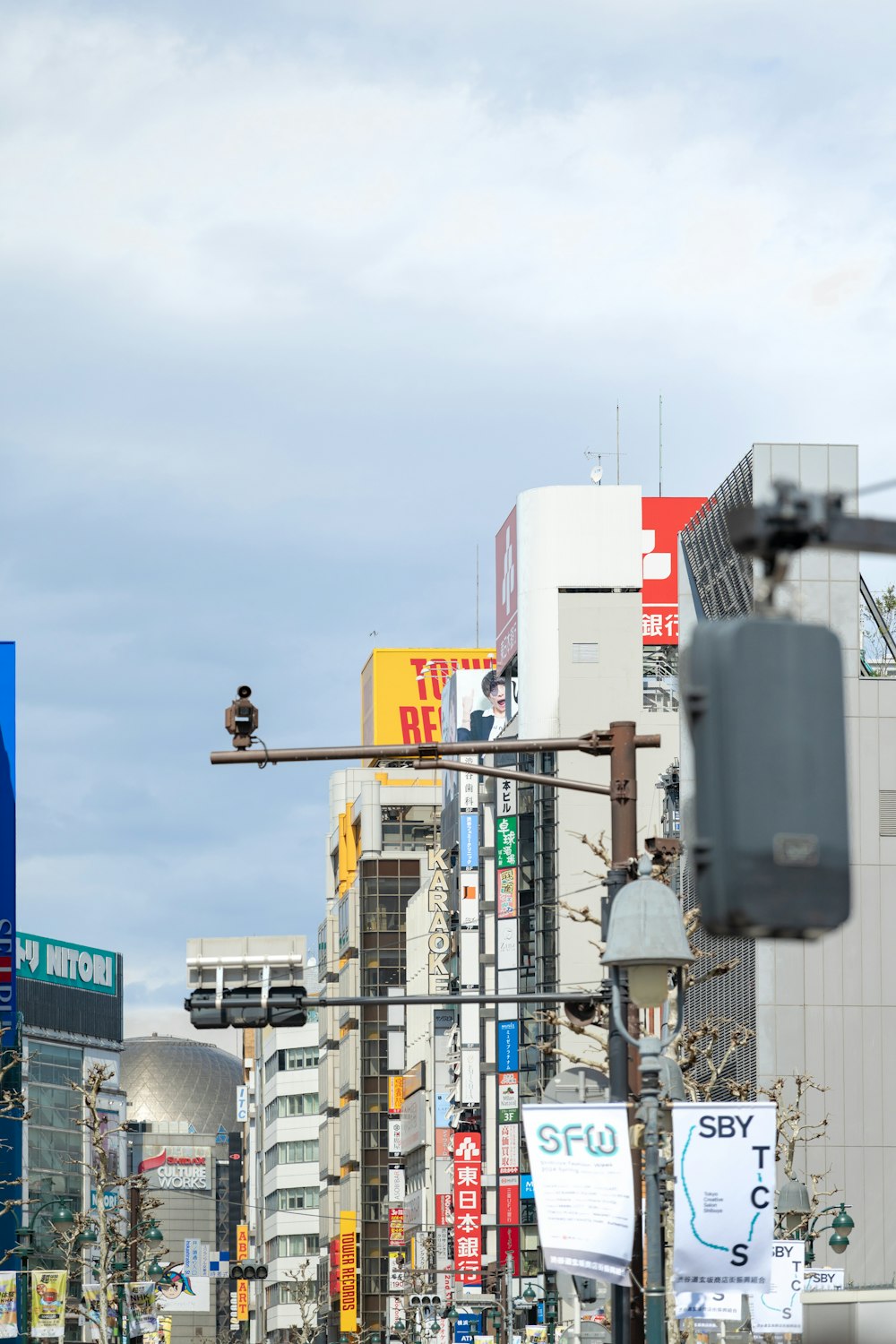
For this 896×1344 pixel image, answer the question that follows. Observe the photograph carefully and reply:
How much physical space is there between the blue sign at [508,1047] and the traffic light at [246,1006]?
92205mm

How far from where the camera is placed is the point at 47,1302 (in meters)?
65.6

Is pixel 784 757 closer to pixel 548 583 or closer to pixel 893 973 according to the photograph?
pixel 893 973

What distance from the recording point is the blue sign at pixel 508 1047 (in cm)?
11275

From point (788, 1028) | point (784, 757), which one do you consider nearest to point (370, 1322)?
point (788, 1028)

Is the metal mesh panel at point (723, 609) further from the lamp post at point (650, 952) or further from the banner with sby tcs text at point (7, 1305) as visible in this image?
the lamp post at point (650, 952)

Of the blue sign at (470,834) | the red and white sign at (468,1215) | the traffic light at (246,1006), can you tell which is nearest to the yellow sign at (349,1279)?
the red and white sign at (468,1215)

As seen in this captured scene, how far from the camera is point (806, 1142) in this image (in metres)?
80.9

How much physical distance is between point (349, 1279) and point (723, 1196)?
504ft

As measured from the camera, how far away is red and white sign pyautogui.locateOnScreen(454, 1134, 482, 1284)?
11112cm

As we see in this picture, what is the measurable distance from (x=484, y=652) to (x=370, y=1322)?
54.8m

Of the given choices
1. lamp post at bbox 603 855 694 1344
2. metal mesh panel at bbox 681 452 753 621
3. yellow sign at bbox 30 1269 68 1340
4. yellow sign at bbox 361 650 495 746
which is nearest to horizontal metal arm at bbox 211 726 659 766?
lamp post at bbox 603 855 694 1344

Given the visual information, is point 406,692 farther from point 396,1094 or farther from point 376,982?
point 396,1094

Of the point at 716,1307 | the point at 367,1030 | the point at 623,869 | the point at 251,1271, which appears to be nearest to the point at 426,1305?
the point at 251,1271

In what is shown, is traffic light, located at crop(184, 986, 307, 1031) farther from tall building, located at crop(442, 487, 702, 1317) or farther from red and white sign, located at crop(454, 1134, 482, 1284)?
red and white sign, located at crop(454, 1134, 482, 1284)
